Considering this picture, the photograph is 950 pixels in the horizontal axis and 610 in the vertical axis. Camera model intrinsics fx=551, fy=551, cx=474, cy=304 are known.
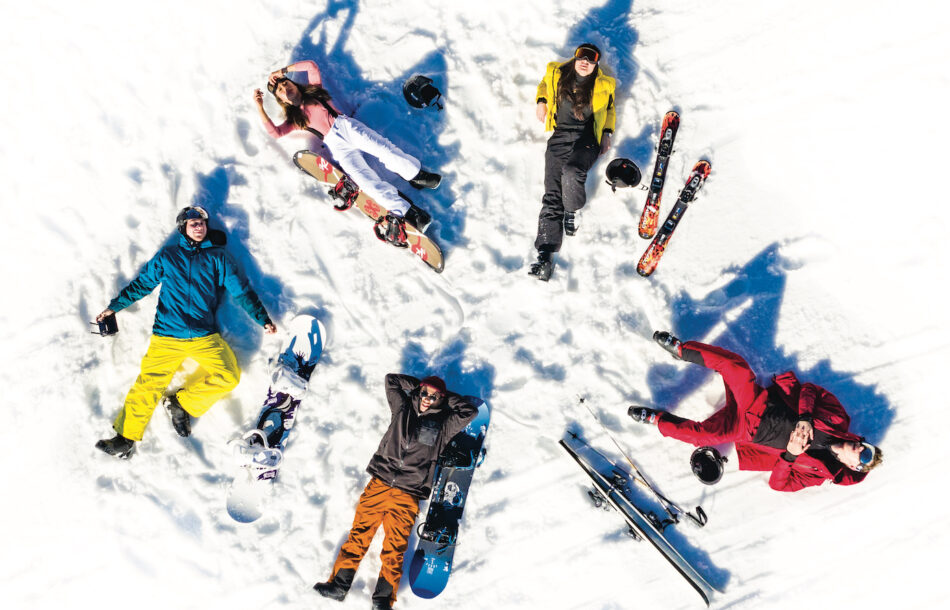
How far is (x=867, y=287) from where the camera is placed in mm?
5977

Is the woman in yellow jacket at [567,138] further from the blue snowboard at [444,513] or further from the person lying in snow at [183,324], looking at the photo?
the person lying in snow at [183,324]

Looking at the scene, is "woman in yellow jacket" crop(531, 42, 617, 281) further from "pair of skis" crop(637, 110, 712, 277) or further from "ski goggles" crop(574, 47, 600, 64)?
"pair of skis" crop(637, 110, 712, 277)

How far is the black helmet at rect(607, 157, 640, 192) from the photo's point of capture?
5.74m

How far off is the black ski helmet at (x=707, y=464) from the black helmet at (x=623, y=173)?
2892 mm

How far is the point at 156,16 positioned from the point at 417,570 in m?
6.69

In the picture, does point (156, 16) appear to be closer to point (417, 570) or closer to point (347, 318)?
point (347, 318)

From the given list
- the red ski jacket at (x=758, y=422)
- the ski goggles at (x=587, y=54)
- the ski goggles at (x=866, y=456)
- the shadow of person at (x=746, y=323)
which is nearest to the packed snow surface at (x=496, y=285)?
the shadow of person at (x=746, y=323)

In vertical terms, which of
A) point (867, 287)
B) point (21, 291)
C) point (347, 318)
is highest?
point (21, 291)

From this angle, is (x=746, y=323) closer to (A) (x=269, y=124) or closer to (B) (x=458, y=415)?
(B) (x=458, y=415)

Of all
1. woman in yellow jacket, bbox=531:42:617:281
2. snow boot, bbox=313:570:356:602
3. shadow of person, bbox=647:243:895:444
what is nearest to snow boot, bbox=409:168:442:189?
woman in yellow jacket, bbox=531:42:617:281

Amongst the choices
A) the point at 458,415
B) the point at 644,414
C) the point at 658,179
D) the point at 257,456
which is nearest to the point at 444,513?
the point at 458,415

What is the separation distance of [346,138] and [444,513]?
161 inches

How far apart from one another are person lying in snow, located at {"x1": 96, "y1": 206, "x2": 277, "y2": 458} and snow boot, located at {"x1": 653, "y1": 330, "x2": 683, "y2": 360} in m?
4.07

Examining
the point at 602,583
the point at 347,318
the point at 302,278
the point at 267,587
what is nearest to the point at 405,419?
the point at 347,318
